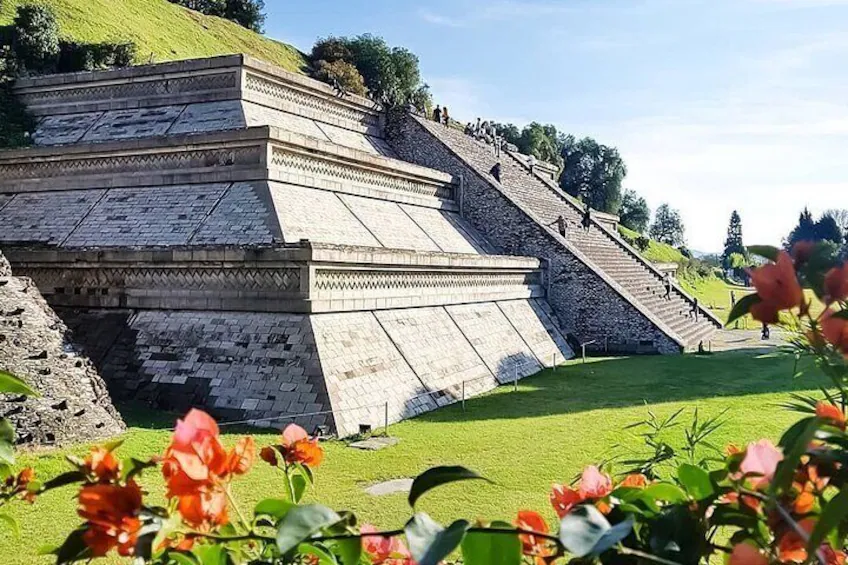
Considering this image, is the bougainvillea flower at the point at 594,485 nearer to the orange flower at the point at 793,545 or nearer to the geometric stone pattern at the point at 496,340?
the orange flower at the point at 793,545

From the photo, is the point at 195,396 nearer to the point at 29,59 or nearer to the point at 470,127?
the point at 29,59

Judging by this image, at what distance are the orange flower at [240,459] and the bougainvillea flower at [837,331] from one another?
99cm

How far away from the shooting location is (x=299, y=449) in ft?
6.22

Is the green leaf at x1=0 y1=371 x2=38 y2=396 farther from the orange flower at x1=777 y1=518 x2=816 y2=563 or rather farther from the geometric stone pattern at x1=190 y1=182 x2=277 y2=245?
the geometric stone pattern at x1=190 y1=182 x2=277 y2=245

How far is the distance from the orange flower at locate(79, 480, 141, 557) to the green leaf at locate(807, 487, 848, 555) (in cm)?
93

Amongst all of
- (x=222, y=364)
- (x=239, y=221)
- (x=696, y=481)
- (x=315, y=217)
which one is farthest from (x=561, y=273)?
(x=696, y=481)

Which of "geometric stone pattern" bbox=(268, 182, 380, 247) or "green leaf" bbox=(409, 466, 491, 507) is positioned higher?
"geometric stone pattern" bbox=(268, 182, 380, 247)

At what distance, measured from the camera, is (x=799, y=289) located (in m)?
1.17

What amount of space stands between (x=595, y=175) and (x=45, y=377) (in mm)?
56693

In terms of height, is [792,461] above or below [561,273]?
above

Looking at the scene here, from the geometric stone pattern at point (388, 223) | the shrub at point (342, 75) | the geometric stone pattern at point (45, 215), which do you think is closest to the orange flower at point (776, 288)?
the geometric stone pattern at point (388, 223)

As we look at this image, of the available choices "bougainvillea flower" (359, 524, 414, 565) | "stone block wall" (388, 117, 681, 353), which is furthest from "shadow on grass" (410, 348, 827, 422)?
"bougainvillea flower" (359, 524, 414, 565)

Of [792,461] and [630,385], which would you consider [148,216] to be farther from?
[792,461]

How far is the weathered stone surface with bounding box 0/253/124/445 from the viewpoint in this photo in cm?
760
